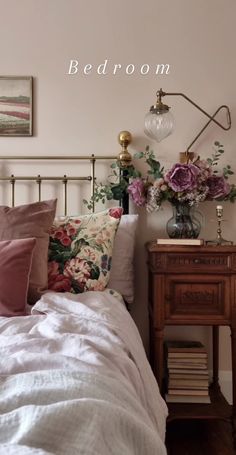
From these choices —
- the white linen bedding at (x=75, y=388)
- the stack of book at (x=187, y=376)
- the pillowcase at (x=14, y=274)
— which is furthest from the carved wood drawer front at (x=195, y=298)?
the pillowcase at (x=14, y=274)

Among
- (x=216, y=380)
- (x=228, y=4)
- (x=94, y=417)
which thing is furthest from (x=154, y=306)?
(x=228, y=4)

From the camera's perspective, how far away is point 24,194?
2189 millimetres

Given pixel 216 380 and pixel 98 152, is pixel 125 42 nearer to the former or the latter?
pixel 98 152

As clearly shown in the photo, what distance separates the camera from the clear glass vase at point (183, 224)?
1937mm

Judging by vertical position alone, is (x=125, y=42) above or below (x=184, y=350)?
above

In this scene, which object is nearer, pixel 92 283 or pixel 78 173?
pixel 92 283

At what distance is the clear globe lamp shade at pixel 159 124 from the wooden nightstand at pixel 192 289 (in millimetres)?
552

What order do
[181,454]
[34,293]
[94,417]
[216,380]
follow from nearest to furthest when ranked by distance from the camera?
1. [94,417]
2. [34,293]
3. [181,454]
4. [216,380]

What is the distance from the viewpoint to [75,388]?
2.38 feet

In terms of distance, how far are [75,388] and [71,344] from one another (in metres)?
0.27

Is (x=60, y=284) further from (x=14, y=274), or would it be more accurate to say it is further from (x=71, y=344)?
(x=71, y=344)

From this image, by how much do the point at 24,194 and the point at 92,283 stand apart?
2.32 ft

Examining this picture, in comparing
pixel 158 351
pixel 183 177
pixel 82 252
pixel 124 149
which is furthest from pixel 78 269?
pixel 124 149

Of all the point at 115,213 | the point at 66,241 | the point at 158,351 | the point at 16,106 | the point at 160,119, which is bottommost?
the point at 158,351
